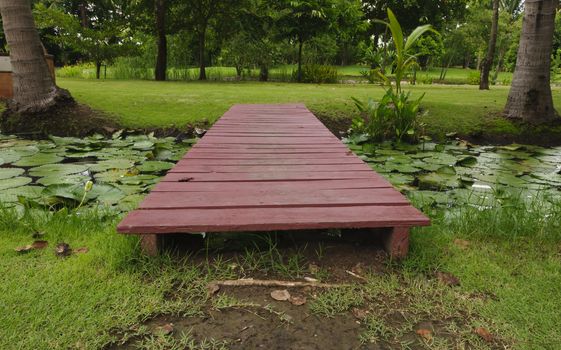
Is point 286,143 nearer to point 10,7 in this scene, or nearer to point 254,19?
point 10,7

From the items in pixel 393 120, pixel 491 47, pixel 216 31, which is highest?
pixel 216 31

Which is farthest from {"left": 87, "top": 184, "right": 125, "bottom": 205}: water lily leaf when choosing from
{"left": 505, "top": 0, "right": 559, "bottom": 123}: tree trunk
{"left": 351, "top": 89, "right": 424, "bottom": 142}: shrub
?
{"left": 505, "top": 0, "right": 559, "bottom": 123}: tree trunk

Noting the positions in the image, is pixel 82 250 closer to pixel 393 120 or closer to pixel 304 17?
pixel 393 120

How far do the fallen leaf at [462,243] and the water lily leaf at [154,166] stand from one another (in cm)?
229

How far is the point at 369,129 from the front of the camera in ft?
14.9

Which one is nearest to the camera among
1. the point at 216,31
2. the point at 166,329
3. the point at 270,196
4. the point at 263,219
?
the point at 166,329

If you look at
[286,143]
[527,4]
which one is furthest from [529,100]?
[286,143]

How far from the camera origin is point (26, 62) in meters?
4.53

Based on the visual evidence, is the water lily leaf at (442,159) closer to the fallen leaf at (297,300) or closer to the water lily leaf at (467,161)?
the water lily leaf at (467,161)

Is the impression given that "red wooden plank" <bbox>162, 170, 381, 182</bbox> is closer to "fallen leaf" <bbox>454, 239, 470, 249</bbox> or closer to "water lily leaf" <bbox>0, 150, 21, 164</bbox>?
"fallen leaf" <bbox>454, 239, 470, 249</bbox>

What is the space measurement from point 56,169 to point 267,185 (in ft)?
6.88

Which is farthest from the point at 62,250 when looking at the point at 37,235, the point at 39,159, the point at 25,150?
the point at 25,150

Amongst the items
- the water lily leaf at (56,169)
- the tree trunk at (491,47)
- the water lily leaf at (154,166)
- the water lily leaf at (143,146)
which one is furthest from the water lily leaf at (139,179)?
the tree trunk at (491,47)

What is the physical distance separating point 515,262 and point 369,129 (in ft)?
9.93
